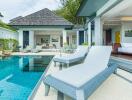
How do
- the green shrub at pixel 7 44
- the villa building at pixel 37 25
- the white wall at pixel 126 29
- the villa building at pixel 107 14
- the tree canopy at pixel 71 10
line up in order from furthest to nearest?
1. the tree canopy at pixel 71 10
2. the villa building at pixel 37 25
3. the green shrub at pixel 7 44
4. the white wall at pixel 126 29
5. the villa building at pixel 107 14

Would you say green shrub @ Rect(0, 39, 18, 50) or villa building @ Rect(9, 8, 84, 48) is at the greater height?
Result: villa building @ Rect(9, 8, 84, 48)

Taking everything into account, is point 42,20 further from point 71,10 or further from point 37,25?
point 71,10

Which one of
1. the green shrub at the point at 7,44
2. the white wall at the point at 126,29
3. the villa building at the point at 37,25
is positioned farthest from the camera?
the villa building at the point at 37,25

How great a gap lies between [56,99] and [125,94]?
1.60 m

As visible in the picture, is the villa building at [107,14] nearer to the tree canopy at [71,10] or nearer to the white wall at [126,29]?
the white wall at [126,29]

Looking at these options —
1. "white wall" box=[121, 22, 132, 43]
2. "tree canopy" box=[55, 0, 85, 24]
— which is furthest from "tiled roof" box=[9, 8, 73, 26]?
"tree canopy" box=[55, 0, 85, 24]

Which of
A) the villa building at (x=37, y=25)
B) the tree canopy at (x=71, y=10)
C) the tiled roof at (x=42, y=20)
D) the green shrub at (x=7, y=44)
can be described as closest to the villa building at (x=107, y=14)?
the villa building at (x=37, y=25)

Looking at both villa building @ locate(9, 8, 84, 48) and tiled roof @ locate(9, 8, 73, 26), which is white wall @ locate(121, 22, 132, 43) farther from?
tiled roof @ locate(9, 8, 73, 26)

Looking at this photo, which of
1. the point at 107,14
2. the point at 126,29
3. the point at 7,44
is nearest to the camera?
the point at 107,14

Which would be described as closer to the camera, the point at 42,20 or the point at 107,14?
the point at 107,14

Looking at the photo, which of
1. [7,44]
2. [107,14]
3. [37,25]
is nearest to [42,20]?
[37,25]

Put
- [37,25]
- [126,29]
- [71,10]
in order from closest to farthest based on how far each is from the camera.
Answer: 1. [126,29]
2. [37,25]
3. [71,10]

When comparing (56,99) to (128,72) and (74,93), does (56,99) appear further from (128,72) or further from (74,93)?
(128,72)

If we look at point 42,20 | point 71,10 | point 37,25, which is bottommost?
point 37,25
